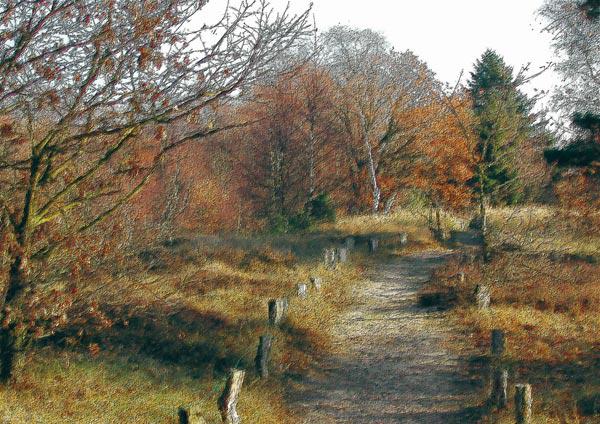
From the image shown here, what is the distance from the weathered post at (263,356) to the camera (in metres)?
11.0

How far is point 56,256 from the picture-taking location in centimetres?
740

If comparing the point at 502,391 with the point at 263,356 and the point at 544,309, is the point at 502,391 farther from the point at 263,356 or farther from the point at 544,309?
the point at 544,309

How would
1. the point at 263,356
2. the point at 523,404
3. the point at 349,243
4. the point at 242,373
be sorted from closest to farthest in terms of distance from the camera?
the point at 523,404 → the point at 242,373 → the point at 263,356 → the point at 349,243

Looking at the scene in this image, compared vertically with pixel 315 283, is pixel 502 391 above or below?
below

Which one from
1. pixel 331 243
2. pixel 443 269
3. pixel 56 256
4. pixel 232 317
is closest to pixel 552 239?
pixel 443 269

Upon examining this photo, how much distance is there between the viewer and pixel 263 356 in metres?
11.0

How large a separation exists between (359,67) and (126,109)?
29.0 m

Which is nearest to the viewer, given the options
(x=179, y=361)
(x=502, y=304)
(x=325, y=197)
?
(x=179, y=361)

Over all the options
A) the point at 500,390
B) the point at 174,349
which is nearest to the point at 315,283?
the point at 174,349

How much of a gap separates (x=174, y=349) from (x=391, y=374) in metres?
3.79

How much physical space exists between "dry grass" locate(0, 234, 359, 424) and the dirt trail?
0.52m

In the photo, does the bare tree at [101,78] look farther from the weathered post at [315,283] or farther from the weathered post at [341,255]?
the weathered post at [341,255]

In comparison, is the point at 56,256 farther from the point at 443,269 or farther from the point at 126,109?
the point at 443,269

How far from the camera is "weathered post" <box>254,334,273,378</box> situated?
11.0 meters
